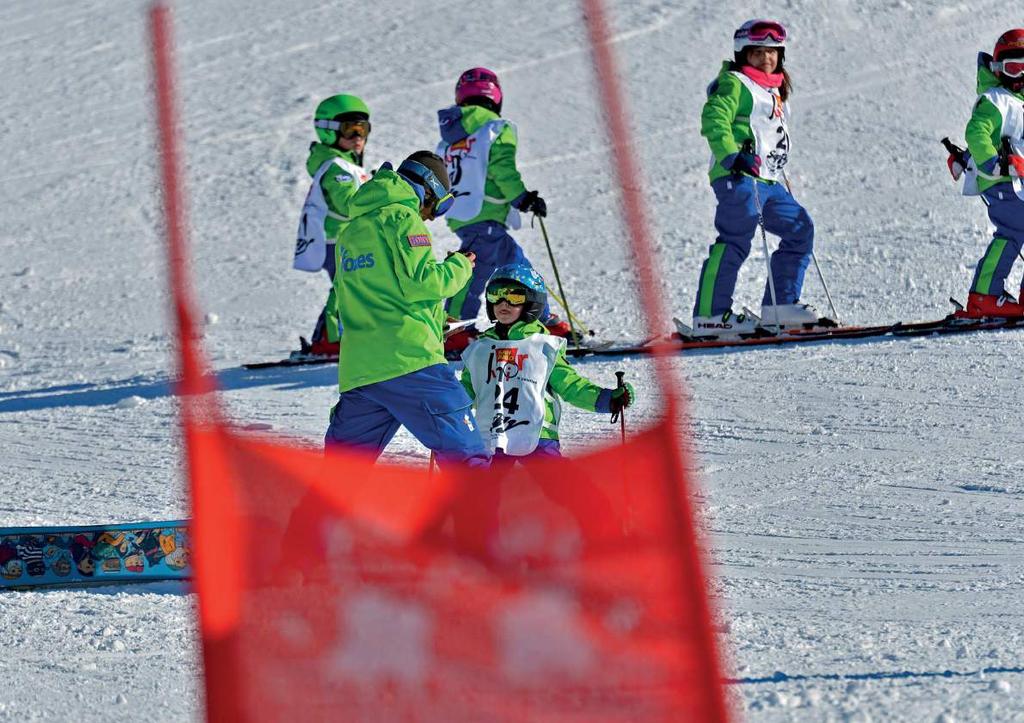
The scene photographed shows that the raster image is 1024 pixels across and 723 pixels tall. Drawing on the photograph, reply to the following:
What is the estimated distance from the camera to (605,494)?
14.4 feet

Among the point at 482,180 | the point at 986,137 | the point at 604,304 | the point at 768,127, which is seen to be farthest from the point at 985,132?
the point at 604,304

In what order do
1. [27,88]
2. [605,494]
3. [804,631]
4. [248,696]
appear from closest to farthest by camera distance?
[248,696] < [605,494] < [804,631] < [27,88]

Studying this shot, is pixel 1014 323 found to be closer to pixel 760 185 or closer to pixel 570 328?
pixel 760 185

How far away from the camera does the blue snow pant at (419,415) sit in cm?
581

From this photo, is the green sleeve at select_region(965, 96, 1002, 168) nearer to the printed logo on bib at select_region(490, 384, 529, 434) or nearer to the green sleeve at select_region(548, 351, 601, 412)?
the green sleeve at select_region(548, 351, 601, 412)

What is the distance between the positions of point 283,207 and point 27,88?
5.43 meters

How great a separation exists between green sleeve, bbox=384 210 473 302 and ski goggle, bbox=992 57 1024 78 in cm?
550

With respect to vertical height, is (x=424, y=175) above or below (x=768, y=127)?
below

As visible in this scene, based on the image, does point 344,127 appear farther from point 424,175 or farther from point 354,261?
point 354,261

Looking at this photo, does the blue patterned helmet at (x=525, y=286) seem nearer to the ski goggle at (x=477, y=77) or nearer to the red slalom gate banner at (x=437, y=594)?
the red slalom gate banner at (x=437, y=594)

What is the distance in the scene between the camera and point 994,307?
10.5 meters

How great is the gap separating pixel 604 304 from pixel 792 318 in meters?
2.06

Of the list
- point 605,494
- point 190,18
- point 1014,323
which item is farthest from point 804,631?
point 190,18

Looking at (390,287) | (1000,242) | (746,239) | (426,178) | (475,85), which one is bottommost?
(390,287)
